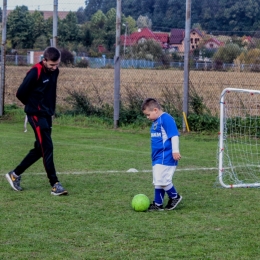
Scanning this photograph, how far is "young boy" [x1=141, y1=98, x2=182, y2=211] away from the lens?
707 centimetres

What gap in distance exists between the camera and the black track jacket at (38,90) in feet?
25.9

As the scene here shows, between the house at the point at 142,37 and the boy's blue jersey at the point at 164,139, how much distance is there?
985 cm

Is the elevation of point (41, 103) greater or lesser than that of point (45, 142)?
greater

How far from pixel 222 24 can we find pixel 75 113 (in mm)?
4984

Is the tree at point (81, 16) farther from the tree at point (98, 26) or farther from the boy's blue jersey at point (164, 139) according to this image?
the boy's blue jersey at point (164, 139)

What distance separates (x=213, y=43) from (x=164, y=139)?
9470 millimetres

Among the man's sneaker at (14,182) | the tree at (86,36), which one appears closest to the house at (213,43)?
the tree at (86,36)

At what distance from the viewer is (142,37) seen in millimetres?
17234

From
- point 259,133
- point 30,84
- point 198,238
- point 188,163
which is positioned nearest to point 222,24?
point 259,133

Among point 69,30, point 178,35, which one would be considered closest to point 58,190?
point 178,35

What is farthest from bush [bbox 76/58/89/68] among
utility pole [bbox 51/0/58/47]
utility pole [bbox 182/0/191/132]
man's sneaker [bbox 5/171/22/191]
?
man's sneaker [bbox 5/171/22/191]

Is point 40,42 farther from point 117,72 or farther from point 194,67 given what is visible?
point 194,67

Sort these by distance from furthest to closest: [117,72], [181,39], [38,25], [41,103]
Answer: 1. [38,25]
2. [117,72]
3. [181,39]
4. [41,103]

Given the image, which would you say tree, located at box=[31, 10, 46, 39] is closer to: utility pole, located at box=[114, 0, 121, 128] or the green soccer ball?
utility pole, located at box=[114, 0, 121, 128]
